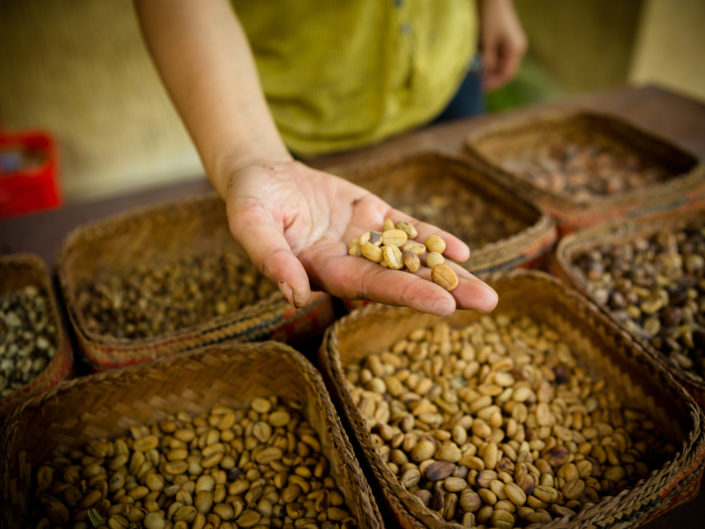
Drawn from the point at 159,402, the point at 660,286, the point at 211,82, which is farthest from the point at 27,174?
the point at 660,286

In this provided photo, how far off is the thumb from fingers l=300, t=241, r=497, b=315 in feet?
0.25

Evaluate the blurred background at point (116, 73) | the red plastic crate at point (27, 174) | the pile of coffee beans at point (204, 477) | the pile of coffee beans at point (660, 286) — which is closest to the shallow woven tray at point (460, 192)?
the pile of coffee beans at point (660, 286)

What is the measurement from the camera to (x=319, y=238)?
3.55ft

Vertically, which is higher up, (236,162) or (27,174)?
(236,162)

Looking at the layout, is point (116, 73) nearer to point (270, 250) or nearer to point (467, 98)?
point (467, 98)

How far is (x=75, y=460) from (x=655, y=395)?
110cm

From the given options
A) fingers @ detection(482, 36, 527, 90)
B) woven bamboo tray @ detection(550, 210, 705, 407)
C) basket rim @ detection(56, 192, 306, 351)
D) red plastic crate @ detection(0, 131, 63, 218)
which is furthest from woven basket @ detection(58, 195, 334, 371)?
Result: fingers @ detection(482, 36, 527, 90)

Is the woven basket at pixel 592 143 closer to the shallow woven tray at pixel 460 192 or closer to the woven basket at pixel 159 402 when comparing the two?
the shallow woven tray at pixel 460 192

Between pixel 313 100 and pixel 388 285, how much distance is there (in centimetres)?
91

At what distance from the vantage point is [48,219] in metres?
1.62

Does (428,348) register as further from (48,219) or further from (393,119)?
(48,219)

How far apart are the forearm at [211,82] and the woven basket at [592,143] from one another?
0.70m

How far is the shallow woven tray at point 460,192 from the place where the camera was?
4.10 feet

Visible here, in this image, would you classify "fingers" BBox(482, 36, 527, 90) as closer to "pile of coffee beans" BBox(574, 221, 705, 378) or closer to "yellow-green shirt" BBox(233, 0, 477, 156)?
"yellow-green shirt" BBox(233, 0, 477, 156)
